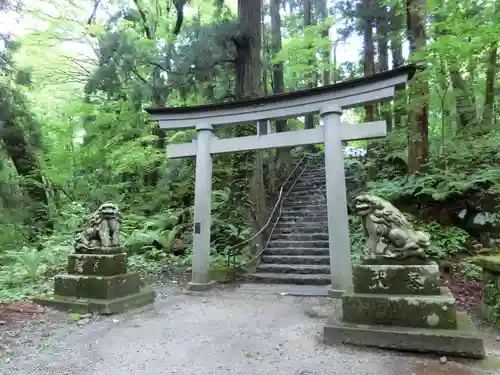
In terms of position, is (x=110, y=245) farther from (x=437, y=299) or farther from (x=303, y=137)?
(x=437, y=299)

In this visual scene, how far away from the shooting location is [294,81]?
1742 centimetres

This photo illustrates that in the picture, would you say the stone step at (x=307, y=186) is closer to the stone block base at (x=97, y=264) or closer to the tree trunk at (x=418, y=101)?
the tree trunk at (x=418, y=101)

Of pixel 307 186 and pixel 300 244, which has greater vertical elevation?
pixel 307 186

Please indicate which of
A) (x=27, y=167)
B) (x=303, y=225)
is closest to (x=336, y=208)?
(x=303, y=225)

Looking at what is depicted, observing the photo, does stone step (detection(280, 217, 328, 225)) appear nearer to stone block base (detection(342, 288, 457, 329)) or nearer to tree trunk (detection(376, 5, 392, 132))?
tree trunk (detection(376, 5, 392, 132))

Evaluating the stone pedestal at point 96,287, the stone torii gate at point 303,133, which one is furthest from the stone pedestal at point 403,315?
the stone pedestal at point 96,287

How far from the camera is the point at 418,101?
7.49 metres

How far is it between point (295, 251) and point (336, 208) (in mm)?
2359

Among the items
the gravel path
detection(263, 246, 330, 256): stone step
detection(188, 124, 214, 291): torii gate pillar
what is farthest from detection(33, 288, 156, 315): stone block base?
detection(263, 246, 330, 256): stone step

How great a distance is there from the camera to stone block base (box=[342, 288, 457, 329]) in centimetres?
344

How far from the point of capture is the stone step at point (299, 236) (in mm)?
8336

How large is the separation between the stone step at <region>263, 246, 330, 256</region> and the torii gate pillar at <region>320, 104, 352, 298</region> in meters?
1.87

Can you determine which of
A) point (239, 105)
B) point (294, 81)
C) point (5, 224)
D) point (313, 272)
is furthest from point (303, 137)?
point (294, 81)

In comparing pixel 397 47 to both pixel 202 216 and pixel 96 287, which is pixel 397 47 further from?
pixel 96 287
